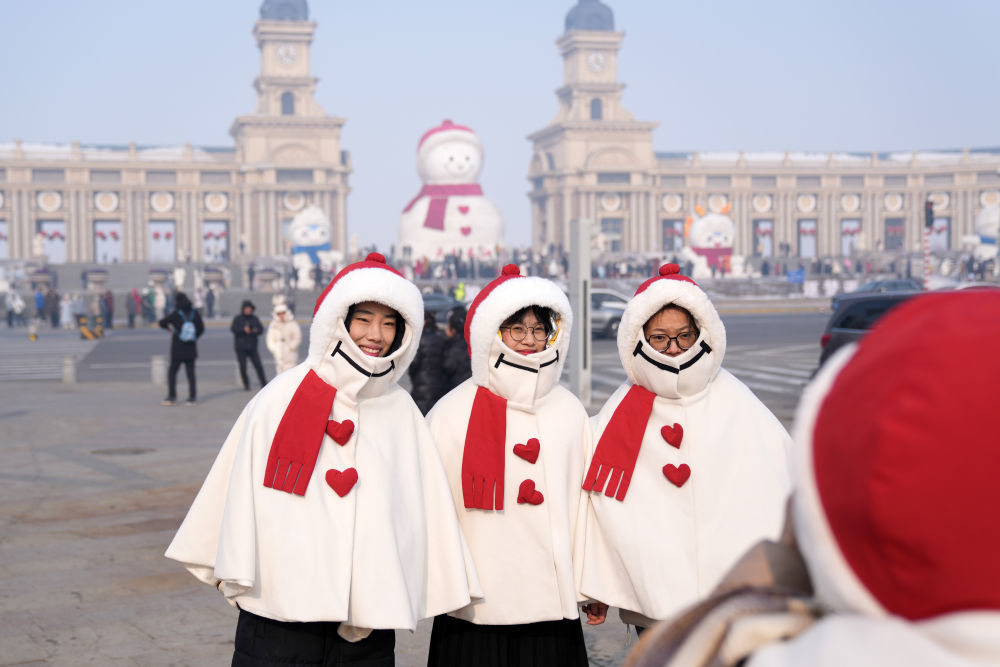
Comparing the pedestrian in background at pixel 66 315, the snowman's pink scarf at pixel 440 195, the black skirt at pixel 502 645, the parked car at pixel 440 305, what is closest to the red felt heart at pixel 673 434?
the black skirt at pixel 502 645

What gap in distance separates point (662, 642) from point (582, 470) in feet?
7.95

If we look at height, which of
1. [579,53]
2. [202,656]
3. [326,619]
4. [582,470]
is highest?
[579,53]

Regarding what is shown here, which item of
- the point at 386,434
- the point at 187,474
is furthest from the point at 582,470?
the point at 187,474

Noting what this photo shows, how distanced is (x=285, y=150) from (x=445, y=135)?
24.6 metres

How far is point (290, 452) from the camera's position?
3.10 metres

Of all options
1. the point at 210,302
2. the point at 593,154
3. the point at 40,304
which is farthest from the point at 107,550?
the point at 593,154

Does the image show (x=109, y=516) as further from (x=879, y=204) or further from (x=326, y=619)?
(x=879, y=204)

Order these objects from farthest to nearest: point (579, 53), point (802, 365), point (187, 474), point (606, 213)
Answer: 1. point (579, 53)
2. point (606, 213)
3. point (802, 365)
4. point (187, 474)

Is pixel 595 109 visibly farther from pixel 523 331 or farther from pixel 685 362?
pixel 685 362

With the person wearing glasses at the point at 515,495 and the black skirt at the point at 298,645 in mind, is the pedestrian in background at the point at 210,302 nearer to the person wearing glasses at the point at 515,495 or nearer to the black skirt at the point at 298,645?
the person wearing glasses at the point at 515,495

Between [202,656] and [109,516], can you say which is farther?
[109,516]

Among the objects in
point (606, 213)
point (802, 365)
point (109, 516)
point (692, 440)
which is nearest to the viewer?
point (692, 440)

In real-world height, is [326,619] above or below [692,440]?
below

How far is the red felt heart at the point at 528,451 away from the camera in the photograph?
354cm
